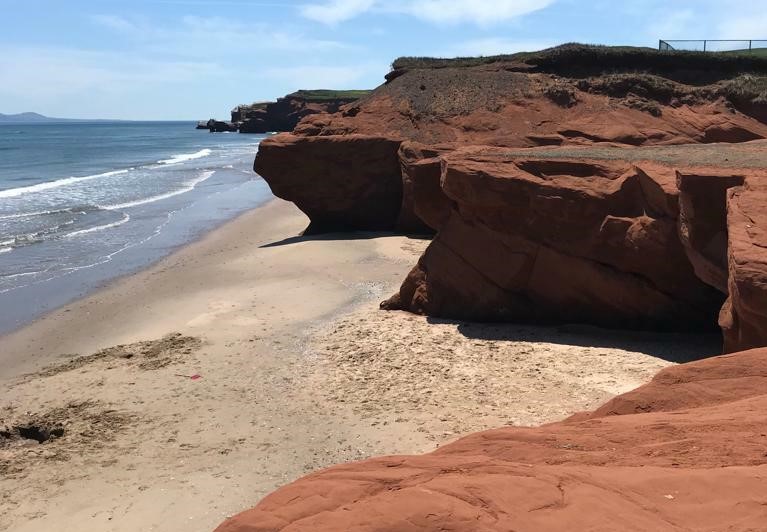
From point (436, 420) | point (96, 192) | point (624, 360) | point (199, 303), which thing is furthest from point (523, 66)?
point (96, 192)

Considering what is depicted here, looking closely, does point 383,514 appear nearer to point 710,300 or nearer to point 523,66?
point 710,300

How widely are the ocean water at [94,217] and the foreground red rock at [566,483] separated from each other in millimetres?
12028

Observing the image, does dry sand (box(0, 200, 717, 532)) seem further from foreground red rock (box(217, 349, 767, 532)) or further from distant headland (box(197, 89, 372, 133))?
distant headland (box(197, 89, 372, 133))

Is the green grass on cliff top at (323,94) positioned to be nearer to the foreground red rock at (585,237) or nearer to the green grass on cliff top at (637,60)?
the green grass on cliff top at (637,60)

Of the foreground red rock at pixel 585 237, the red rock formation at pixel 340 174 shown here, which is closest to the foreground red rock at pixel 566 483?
the foreground red rock at pixel 585 237

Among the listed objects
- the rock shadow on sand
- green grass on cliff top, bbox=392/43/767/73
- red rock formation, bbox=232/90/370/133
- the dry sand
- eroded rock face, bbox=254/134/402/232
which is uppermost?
red rock formation, bbox=232/90/370/133

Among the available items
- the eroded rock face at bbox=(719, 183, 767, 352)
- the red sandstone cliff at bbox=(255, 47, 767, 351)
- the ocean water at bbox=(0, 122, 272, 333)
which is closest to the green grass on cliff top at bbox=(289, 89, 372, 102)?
the ocean water at bbox=(0, 122, 272, 333)

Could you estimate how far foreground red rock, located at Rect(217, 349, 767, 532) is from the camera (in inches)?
139

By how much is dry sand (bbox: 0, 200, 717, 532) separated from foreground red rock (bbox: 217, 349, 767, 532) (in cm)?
328

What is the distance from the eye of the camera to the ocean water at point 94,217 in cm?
1781

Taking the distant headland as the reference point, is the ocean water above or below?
below

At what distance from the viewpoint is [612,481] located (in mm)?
3912

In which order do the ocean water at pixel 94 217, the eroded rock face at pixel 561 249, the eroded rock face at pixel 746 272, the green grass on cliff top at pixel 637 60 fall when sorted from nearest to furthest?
the eroded rock face at pixel 746 272 < the eroded rock face at pixel 561 249 < the ocean water at pixel 94 217 < the green grass on cliff top at pixel 637 60

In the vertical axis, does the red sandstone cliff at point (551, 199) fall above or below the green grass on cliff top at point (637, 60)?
below
